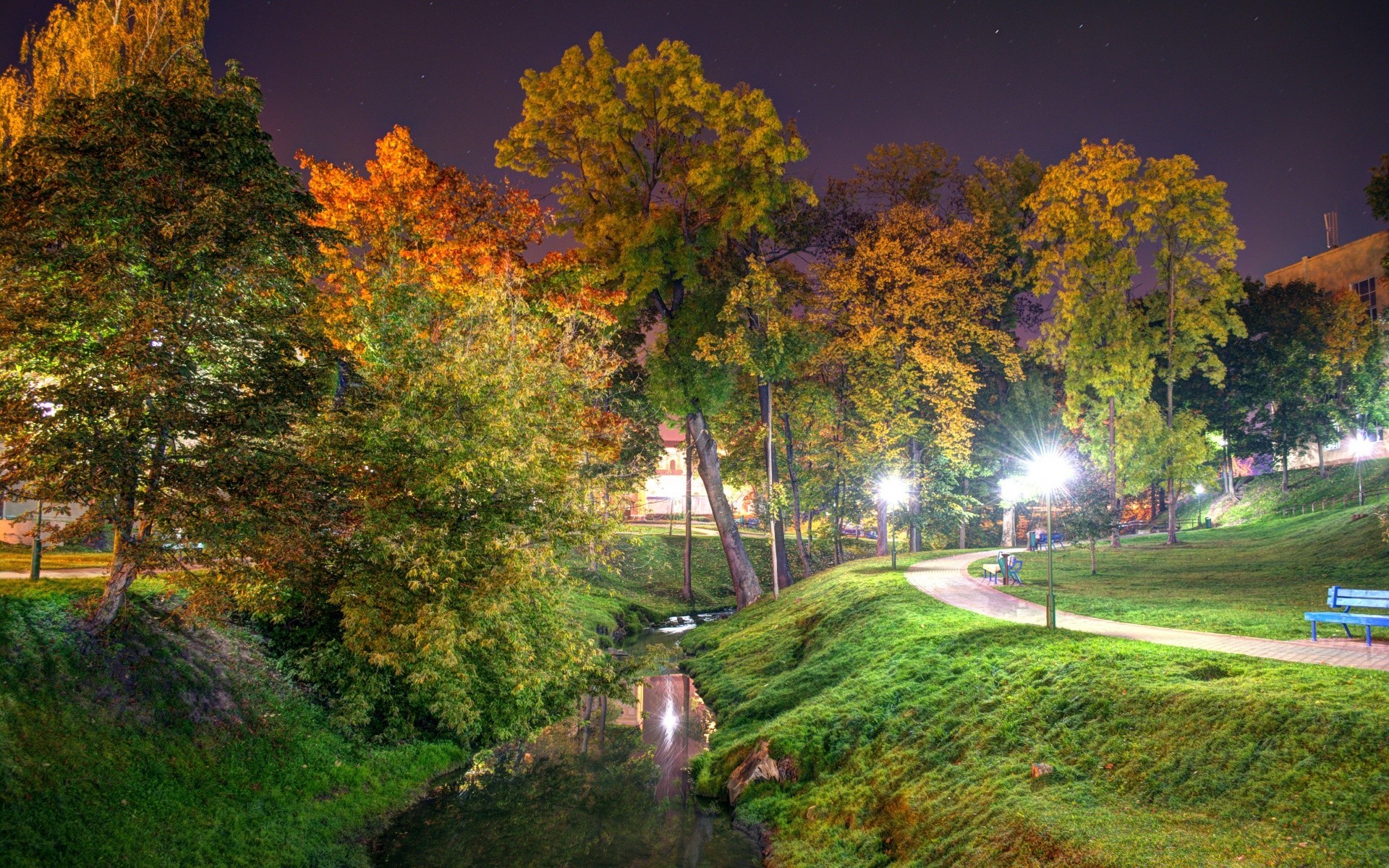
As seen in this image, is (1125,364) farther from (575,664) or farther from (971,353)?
(575,664)

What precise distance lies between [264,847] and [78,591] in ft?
17.5

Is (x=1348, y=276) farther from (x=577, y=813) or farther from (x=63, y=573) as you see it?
(x=63, y=573)

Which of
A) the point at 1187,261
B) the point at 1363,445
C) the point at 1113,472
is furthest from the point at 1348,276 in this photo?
the point at 1113,472

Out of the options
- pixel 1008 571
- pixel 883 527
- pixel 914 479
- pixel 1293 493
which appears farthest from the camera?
pixel 1293 493

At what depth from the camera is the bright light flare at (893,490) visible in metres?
30.1

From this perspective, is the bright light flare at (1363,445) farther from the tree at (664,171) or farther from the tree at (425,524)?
the tree at (425,524)

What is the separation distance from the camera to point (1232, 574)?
2405 cm

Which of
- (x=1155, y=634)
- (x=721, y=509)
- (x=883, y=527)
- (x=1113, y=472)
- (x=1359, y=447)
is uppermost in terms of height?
(x=1359, y=447)

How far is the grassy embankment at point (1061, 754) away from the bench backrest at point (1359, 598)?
402 centimetres

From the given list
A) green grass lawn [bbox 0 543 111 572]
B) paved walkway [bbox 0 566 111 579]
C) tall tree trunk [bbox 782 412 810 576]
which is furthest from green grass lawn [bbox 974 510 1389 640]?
green grass lawn [bbox 0 543 111 572]

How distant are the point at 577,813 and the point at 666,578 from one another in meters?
29.5

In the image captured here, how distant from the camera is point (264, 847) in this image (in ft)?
34.6

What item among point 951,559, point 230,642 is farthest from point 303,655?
point 951,559

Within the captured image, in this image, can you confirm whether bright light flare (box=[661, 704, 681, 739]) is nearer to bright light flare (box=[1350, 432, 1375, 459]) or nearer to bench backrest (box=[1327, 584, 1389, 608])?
bench backrest (box=[1327, 584, 1389, 608])
